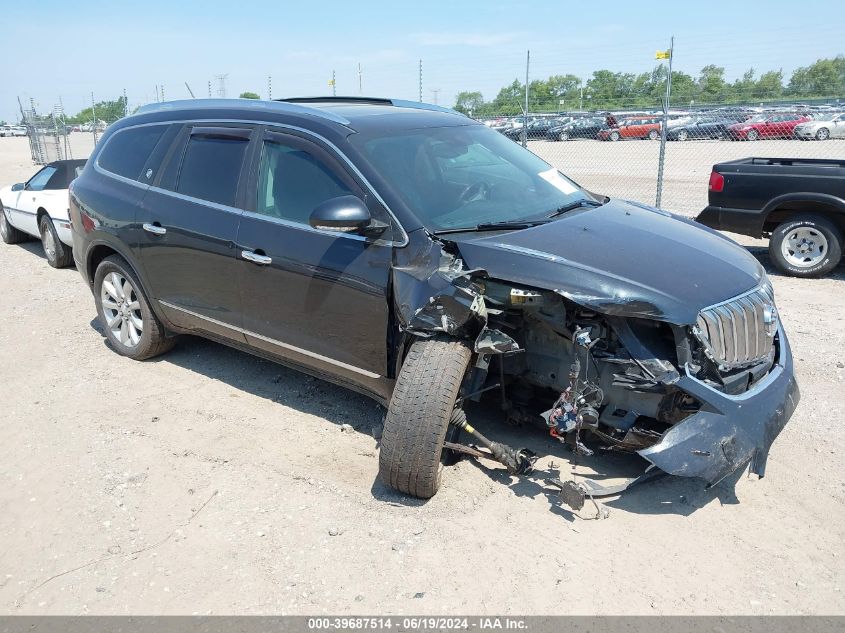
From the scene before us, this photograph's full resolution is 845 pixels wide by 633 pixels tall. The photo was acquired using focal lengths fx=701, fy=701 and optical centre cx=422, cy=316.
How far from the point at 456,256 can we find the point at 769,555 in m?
2.03

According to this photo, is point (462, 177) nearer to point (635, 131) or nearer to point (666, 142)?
point (666, 142)

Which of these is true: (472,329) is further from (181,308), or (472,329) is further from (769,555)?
(181,308)

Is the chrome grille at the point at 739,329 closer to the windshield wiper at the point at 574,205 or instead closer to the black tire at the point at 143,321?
the windshield wiper at the point at 574,205

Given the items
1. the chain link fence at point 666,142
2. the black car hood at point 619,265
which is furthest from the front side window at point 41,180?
the chain link fence at point 666,142

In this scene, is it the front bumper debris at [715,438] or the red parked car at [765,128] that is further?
the red parked car at [765,128]

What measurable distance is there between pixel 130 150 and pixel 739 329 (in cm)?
446

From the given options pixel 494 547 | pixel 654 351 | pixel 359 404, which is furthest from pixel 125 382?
pixel 654 351

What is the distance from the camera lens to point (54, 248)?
9070 millimetres

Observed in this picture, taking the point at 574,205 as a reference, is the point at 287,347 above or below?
below

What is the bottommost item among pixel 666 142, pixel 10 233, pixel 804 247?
pixel 10 233

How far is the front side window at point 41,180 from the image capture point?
960 centimetres

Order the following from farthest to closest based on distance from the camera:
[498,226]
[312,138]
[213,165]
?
1. [213,165]
2. [312,138]
3. [498,226]

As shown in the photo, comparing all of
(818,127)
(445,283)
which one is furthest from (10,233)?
(818,127)

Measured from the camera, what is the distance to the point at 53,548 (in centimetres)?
335
